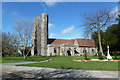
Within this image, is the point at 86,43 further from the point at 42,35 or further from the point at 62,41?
the point at 42,35

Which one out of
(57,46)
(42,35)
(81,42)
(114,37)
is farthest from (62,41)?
(114,37)

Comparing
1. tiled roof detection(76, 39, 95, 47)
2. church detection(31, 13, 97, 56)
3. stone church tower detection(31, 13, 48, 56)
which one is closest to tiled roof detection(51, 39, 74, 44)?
church detection(31, 13, 97, 56)

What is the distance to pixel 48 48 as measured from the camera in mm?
46812

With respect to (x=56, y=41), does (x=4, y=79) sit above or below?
below

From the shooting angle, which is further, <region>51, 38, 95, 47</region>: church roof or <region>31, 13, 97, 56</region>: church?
<region>51, 38, 95, 47</region>: church roof

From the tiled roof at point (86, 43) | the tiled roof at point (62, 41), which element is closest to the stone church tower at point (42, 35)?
the tiled roof at point (62, 41)

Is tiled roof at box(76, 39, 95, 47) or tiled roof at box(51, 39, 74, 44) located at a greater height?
tiled roof at box(51, 39, 74, 44)

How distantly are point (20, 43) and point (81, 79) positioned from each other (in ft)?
62.8

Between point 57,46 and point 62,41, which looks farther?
point 62,41

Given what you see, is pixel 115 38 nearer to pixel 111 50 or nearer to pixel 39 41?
pixel 111 50

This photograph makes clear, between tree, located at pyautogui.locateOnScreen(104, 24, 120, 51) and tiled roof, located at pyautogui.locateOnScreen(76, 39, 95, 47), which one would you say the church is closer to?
tiled roof, located at pyautogui.locateOnScreen(76, 39, 95, 47)

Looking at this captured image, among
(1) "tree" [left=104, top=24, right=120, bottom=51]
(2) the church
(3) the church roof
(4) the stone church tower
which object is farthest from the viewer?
(3) the church roof

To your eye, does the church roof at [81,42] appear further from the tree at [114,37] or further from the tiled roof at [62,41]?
the tree at [114,37]

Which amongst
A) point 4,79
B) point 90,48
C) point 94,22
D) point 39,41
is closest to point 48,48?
point 39,41
